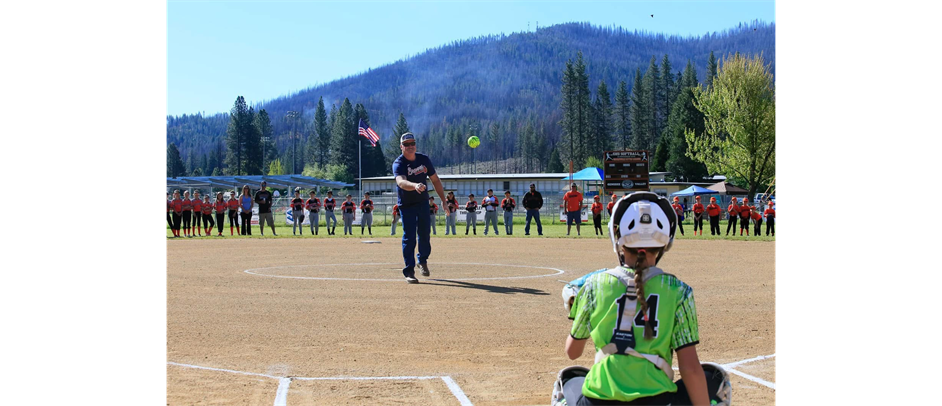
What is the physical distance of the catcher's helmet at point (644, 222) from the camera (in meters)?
3.26

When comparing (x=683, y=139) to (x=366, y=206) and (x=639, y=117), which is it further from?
(x=366, y=206)

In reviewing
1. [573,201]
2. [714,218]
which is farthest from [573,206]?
[714,218]

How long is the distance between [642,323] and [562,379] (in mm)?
587

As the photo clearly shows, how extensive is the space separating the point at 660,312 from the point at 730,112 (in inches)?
2556

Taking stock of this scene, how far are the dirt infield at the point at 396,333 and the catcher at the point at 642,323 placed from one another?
2.35 meters

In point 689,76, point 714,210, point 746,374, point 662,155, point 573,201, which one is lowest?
point 746,374

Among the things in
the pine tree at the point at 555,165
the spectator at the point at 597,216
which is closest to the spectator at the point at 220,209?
the spectator at the point at 597,216

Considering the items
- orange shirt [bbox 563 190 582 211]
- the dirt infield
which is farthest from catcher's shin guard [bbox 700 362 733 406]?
orange shirt [bbox 563 190 582 211]

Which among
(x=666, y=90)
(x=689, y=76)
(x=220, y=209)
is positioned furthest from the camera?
(x=666, y=90)

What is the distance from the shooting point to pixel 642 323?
3.19 m

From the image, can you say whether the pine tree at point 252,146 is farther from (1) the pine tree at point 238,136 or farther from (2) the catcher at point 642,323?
(2) the catcher at point 642,323

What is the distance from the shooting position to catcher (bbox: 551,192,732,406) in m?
3.17

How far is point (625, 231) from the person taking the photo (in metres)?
3.30
